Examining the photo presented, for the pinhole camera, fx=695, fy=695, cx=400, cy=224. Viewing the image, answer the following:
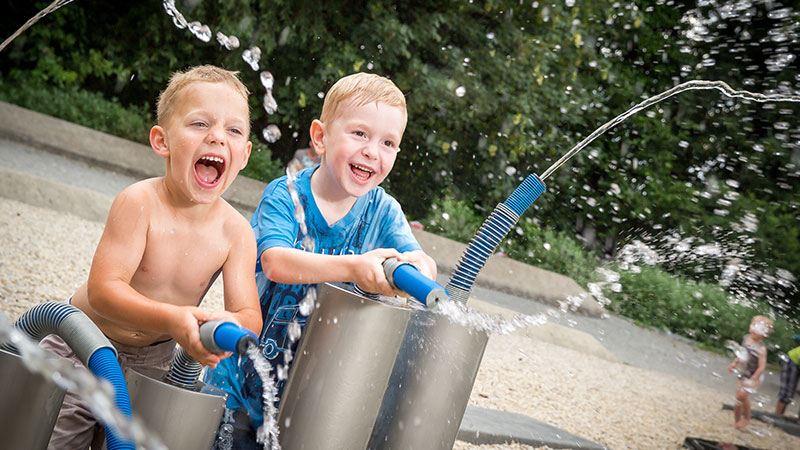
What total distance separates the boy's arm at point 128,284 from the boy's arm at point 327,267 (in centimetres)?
26

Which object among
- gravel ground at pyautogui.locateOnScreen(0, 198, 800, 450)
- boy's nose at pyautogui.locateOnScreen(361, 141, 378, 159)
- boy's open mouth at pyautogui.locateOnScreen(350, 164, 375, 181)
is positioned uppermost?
boy's nose at pyautogui.locateOnScreen(361, 141, 378, 159)

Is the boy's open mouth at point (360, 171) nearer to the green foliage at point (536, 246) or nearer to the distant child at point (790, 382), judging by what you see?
the distant child at point (790, 382)

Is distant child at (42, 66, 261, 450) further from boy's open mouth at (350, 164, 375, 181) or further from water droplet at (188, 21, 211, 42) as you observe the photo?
water droplet at (188, 21, 211, 42)

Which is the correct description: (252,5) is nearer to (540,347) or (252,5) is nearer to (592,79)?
(592,79)

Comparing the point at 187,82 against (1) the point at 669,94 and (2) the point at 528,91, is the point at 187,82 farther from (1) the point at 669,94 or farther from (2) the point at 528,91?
(2) the point at 528,91

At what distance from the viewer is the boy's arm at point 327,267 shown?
4.20 ft

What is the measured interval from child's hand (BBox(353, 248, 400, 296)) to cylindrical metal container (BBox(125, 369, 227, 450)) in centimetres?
34

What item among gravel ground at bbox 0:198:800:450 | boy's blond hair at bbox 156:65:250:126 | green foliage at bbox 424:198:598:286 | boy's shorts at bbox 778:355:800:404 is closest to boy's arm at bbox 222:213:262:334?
boy's blond hair at bbox 156:65:250:126

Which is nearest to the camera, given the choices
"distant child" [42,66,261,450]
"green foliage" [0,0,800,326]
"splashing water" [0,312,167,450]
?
"splashing water" [0,312,167,450]

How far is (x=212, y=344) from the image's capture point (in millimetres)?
992

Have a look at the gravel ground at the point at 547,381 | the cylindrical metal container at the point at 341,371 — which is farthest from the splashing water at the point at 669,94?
the gravel ground at the point at 547,381

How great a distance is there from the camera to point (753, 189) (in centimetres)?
1240

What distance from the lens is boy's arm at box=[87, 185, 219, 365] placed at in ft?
3.59

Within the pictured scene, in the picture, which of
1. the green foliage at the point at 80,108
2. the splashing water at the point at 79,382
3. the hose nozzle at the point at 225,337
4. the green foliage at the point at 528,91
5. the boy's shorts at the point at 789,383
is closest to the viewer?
the splashing water at the point at 79,382
